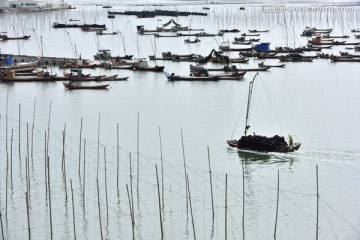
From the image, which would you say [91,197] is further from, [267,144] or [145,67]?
[145,67]

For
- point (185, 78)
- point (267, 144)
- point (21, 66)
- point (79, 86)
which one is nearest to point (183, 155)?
point (267, 144)

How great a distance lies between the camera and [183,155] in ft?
52.3

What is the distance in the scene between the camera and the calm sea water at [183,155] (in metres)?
12.8

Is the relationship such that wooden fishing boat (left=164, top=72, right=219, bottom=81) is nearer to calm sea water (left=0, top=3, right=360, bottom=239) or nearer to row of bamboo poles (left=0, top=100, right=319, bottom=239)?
calm sea water (left=0, top=3, right=360, bottom=239)

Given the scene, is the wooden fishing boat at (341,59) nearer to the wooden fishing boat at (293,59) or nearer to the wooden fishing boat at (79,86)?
the wooden fishing boat at (293,59)

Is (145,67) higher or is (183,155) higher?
(145,67)

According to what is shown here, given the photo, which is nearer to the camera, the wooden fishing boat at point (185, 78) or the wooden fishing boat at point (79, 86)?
the wooden fishing boat at point (79, 86)

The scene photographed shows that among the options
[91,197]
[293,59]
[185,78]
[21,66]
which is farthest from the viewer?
[293,59]

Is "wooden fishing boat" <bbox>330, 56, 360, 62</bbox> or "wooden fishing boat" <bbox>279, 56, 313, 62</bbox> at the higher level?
"wooden fishing boat" <bbox>279, 56, 313, 62</bbox>

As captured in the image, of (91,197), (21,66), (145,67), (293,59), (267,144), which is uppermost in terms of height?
(21,66)

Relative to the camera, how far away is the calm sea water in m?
12.8

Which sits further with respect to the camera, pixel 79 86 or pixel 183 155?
pixel 79 86

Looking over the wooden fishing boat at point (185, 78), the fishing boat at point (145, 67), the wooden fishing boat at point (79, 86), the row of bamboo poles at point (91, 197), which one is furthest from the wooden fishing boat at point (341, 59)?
the row of bamboo poles at point (91, 197)

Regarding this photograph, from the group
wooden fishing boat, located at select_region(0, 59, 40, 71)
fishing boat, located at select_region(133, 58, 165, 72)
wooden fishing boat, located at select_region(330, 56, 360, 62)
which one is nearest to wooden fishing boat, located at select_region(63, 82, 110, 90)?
wooden fishing boat, located at select_region(0, 59, 40, 71)
